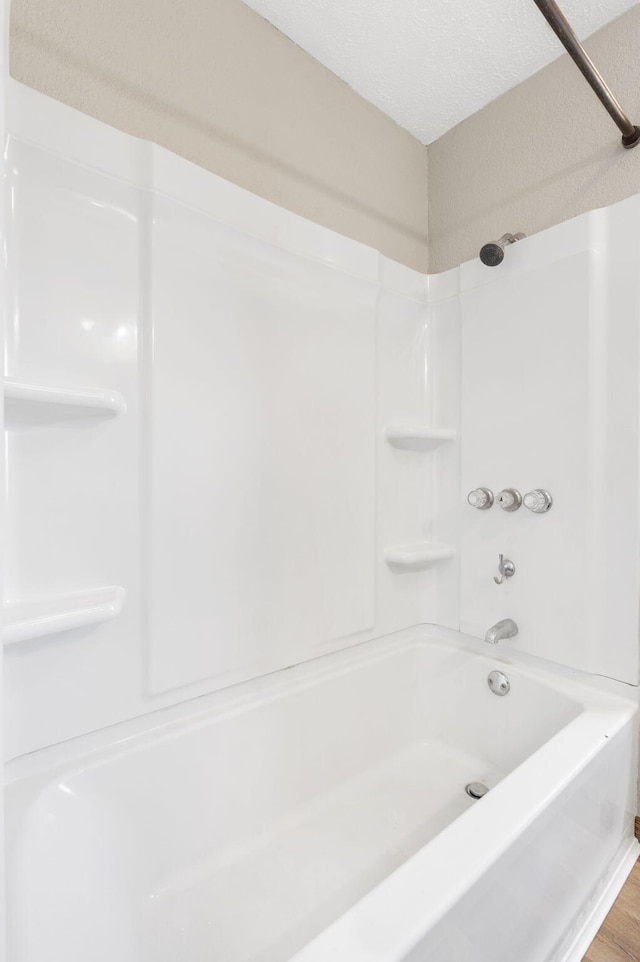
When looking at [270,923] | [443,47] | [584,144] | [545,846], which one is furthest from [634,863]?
[443,47]

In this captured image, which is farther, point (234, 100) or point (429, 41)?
point (429, 41)

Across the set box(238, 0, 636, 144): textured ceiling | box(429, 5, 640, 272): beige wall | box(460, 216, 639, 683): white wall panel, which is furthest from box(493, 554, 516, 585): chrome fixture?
box(238, 0, 636, 144): textured ceiling

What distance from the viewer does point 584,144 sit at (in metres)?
1.48

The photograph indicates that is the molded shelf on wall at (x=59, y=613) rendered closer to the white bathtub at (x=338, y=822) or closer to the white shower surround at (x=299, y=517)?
the white shower surround at (x=299, y=517)

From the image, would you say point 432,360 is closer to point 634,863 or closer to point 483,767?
point 483,767

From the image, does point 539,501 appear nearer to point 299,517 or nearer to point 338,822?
point 299,517

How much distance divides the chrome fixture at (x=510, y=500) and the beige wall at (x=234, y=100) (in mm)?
981

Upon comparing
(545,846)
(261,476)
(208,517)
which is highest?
(261,476)

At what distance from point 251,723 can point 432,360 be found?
1.39m

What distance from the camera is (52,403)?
37.5 inches

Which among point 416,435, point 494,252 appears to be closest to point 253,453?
point 416,435

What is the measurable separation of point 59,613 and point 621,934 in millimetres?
1474

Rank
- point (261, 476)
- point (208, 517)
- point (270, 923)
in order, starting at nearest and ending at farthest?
1. point (270, 923)
2. point (208, 517)
3. point (261, 476)

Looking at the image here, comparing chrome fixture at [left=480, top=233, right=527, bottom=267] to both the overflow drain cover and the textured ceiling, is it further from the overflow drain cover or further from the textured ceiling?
the overflow drain cover
